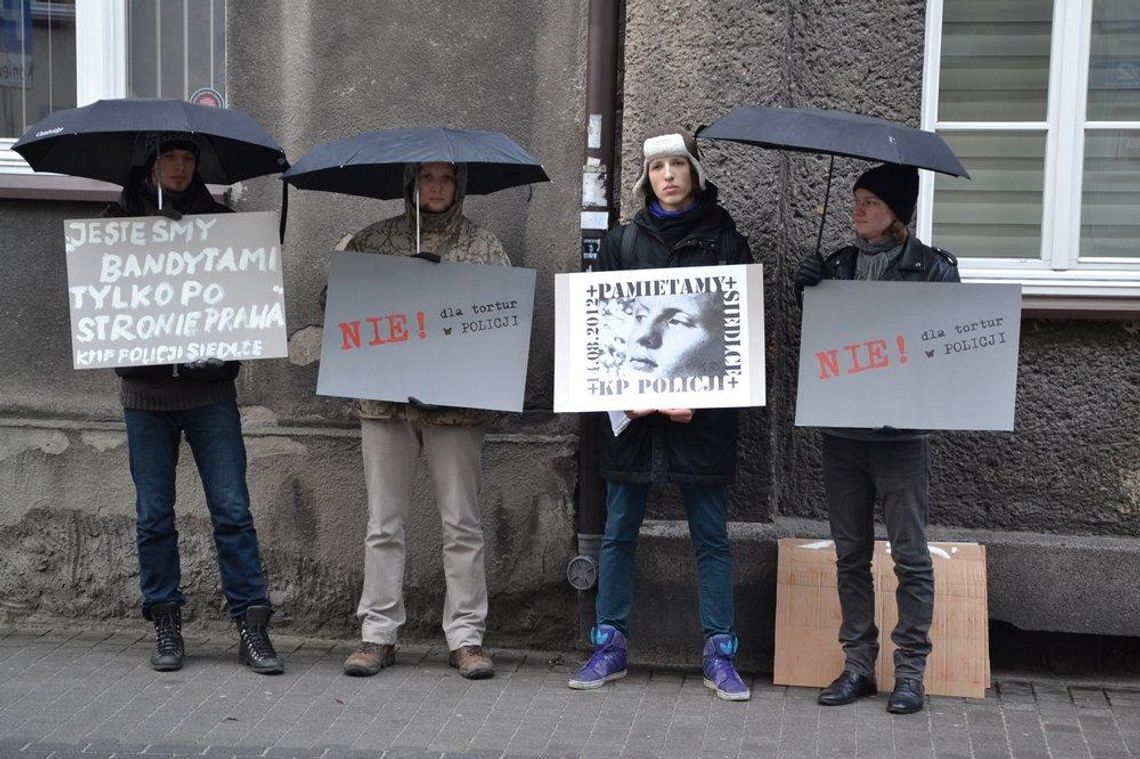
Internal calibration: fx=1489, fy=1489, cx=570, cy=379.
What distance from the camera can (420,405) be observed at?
5.57m

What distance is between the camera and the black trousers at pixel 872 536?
17.3 ft

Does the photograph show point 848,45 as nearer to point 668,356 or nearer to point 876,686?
point 668,356

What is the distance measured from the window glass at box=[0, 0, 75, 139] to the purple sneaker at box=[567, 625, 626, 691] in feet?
11.2

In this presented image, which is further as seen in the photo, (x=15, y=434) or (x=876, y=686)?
(x=15, y=434)

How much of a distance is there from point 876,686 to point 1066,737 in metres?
0.72

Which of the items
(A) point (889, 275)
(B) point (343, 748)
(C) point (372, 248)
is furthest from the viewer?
(C) point (372, 248)

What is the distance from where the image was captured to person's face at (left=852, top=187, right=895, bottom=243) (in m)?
5.25

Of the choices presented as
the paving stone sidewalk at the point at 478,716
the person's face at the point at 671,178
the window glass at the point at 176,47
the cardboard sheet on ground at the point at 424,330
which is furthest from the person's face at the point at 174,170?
the paving stone sidewalk at the point at 478,716

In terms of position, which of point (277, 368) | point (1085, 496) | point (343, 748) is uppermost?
point (277, 368)

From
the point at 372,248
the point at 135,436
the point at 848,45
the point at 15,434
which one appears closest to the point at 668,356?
the point at 372,248

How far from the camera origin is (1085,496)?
236 inches

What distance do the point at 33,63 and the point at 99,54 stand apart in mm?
365

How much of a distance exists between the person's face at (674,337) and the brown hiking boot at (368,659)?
1.50 meters

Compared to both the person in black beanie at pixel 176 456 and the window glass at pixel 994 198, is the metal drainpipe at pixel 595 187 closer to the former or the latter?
the person in black beanie at pixel 176 456
